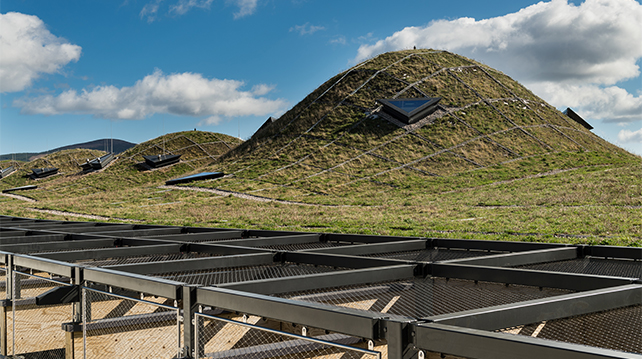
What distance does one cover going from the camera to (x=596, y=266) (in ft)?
19.9

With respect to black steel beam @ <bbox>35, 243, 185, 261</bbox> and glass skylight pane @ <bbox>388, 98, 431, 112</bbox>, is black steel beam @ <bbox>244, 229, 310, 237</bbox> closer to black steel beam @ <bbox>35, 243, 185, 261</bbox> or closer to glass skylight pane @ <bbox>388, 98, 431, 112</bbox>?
black steel beam @ <bbox>35, 243, 185, 261</bbox>

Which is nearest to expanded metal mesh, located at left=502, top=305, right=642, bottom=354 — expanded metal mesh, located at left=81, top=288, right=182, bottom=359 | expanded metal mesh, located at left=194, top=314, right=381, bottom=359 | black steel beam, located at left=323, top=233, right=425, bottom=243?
expanded metal mesh, located at left=194, top=314, right=381, bottom=359

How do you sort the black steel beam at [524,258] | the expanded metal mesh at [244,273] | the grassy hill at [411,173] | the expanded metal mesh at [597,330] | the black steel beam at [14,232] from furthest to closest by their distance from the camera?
the grassy hill at [411,173], the black steel beam at [14,232], the black steel beam at [524,258], the expanded metal mesh at [244,273], the expanded metal mesh at [597,330]

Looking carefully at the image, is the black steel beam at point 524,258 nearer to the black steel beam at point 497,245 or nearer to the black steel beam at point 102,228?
the black steel beam at point 497,245

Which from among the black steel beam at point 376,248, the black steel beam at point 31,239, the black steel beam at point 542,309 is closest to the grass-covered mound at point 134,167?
the black steel beam at point 31,239

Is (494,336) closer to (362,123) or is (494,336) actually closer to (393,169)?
(393,169)

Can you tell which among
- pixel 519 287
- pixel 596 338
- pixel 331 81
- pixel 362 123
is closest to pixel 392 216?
pixel 519 287

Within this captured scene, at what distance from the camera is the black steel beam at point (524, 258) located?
570cm

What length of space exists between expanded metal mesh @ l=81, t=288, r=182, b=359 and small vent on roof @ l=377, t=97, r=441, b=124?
171 ft

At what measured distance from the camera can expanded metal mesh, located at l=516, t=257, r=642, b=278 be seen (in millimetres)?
5547

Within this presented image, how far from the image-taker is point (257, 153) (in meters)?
57.7

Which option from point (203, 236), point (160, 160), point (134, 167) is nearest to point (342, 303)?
point (203, 236)

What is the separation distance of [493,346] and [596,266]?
4.56 metres

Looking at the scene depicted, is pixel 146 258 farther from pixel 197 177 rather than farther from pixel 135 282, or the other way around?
pixel 197 177
